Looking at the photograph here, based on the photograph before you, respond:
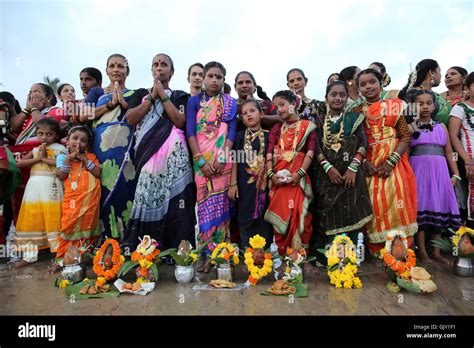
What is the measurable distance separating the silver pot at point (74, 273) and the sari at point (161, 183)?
0.58 m

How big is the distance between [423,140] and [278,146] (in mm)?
1894

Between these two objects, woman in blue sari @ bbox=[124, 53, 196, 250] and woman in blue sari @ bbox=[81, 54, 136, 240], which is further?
woman in blue sari @ bbox=[81, 54, 136, 240]

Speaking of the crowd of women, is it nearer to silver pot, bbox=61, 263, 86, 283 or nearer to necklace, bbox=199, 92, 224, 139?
necklace, bbox=199, 92, 224, 139

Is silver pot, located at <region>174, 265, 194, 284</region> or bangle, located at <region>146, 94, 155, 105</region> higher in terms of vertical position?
bangle, located at <region>146, 94, 155, 105</region>

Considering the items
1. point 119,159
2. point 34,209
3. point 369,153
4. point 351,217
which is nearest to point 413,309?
point 351,217

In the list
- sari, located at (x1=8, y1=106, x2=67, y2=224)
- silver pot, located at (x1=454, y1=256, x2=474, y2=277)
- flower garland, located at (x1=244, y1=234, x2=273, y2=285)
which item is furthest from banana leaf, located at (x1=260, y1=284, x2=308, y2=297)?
sari, located at (x1=8, y1=106, x2=67, y2=224)

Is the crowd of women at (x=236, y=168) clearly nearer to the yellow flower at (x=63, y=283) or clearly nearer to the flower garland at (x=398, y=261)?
the flower garland at (x=398, y=261)

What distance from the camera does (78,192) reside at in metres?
4.03

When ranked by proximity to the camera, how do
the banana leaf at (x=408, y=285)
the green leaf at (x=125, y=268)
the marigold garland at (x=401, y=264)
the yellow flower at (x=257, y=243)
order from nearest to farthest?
the banana leaf at (x=408, y=285) < the marigold garland at (x=401, y=264) < the green leaf at (x=125, y=268) < the yellow flower at (x=257, y=243)

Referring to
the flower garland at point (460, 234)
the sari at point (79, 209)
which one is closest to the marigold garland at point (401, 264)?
the flower garland at point (460, 234)

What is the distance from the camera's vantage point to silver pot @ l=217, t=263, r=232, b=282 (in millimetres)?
3582

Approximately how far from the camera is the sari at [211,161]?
3932 millimetres

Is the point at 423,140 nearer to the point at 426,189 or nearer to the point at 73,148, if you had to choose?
the point at 426,189

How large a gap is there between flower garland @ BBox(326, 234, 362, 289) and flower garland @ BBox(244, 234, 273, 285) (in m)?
0.64
